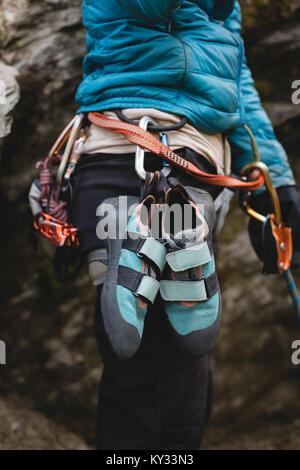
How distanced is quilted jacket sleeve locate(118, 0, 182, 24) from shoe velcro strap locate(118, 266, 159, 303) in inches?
20.8

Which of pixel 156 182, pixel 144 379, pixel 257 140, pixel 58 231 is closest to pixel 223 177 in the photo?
pixel 156 182

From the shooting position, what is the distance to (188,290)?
858mm

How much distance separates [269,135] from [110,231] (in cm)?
64

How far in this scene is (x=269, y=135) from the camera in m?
1.22

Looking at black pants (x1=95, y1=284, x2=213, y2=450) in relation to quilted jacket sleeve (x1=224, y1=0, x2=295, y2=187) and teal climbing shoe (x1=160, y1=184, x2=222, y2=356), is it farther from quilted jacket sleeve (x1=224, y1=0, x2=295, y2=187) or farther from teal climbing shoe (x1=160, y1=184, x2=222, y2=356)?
quilted jacket sleeve (x1=224, y1=0, x2=295, y2=187)

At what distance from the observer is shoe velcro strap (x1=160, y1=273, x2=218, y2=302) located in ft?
2.81

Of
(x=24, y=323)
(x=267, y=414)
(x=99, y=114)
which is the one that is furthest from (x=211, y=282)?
(x=267, y=414)

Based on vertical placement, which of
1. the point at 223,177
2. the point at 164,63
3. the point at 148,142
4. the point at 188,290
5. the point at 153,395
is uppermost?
the point at 164,63

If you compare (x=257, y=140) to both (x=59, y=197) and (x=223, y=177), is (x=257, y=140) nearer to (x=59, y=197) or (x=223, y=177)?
(x=223, y=177)

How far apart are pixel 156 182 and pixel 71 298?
0.94 m

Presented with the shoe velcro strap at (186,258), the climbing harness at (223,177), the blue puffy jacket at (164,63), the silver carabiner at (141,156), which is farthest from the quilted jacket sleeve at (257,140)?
the shoe velcro strap at (186,258)

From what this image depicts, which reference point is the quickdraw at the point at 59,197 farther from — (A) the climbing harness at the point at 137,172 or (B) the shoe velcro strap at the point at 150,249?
(B) the shoe velcro strap at the point at 150,249

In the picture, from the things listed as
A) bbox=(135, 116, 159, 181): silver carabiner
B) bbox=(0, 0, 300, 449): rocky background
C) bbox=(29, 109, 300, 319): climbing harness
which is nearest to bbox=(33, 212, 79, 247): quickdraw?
bbox=(29, 109, 300, 319): climbing harness

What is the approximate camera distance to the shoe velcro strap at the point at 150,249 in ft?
2.71
